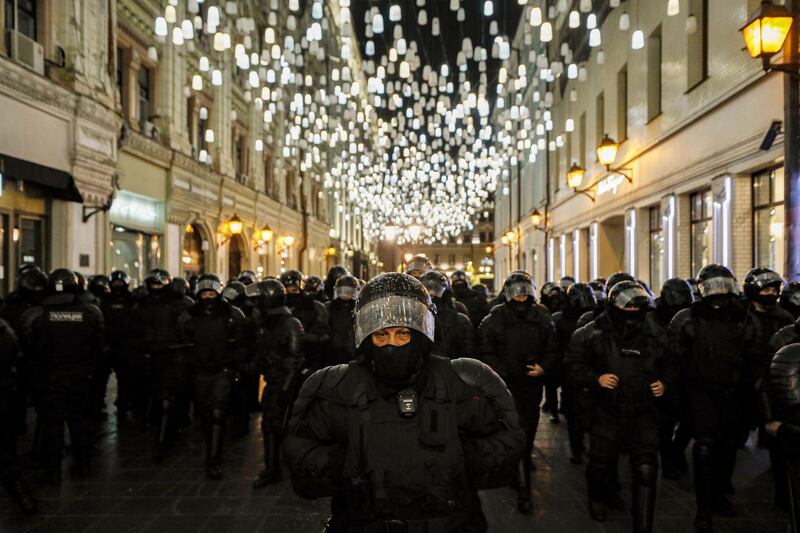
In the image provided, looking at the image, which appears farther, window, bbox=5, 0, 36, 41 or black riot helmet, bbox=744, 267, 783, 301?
window, bbox=5, 0, 36, 41

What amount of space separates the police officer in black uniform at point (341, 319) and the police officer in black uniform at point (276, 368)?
2.50ft

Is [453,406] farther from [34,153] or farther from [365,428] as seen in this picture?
[34,153]

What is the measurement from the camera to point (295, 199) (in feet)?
123

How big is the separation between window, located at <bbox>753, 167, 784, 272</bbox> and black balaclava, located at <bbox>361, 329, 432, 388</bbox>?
32.2ft

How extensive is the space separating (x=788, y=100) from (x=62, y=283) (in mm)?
8276

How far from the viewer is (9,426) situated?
17.6 ft

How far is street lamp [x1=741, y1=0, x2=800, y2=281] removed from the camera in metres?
7.27

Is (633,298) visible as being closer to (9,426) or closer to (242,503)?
(242,503)

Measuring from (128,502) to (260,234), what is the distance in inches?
828

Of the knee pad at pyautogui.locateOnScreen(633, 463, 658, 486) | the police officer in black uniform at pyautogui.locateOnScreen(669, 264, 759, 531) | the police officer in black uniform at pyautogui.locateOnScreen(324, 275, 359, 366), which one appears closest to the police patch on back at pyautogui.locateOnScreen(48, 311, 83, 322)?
the police officer in black uniform at pyautogui.locateOnScreen(324, 275, 359, 366)

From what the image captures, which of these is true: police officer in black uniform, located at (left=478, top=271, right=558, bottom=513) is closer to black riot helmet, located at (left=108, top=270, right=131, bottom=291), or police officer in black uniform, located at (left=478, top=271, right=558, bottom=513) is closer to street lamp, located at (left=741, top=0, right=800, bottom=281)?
street lamp, located at (left=741, top=0, right=800, bottom=281)

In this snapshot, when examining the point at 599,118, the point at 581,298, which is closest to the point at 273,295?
the point at 581,298

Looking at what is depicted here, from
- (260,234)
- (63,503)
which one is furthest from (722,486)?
(260,234)

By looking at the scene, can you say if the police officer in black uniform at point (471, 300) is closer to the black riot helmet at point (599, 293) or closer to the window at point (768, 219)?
the black riot helmet at point (599, 293)
